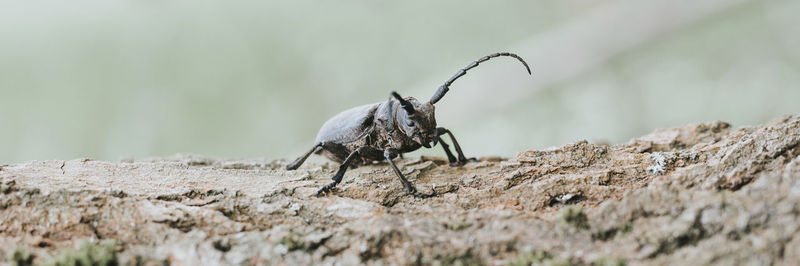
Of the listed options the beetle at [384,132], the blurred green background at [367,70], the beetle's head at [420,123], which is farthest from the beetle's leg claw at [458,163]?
the blurred green background at [367,70]

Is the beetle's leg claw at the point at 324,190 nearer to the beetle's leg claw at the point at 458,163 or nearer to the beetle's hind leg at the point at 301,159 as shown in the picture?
the beetle's hind leg at the point at 301,159

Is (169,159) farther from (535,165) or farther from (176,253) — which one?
(535,165)

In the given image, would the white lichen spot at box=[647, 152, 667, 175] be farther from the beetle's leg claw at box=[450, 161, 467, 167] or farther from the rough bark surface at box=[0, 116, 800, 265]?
the beetle's leg claw at box=[450, 161, 467, 167]

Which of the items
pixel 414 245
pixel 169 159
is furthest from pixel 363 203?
pixel 169 159

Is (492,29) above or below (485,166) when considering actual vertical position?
above

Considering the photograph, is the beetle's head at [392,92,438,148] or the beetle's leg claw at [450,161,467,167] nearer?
the beetle's head at [392,92,438,148]

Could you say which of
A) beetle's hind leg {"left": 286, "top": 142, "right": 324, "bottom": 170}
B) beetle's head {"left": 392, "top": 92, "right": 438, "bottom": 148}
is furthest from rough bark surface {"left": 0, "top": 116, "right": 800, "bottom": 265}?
beetle's hind leg {"left": 286, "top": 142, "right": 324, "bottom": 170}

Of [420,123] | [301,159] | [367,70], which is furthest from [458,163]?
[367,70]
